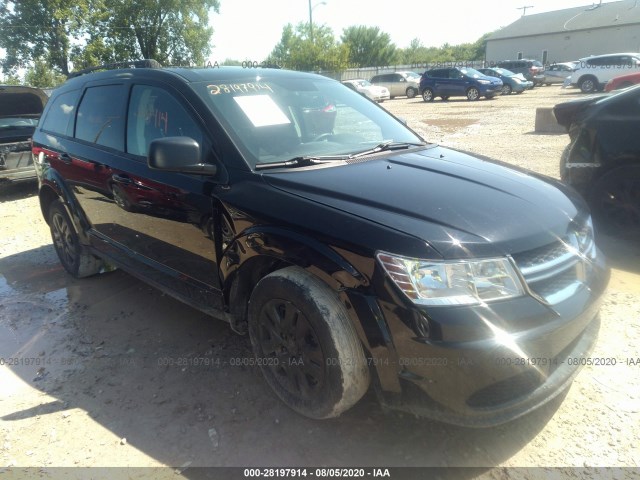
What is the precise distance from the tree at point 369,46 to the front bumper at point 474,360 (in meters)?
67.3

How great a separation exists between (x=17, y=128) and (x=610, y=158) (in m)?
Answer: 8.87

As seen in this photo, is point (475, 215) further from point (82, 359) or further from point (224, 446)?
point (82, 359)

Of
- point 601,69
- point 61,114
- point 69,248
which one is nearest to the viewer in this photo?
point 61,114

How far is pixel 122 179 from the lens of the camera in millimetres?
3453

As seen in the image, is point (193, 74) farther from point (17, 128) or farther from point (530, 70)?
point (530, 70)

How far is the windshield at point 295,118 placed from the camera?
2883 mm

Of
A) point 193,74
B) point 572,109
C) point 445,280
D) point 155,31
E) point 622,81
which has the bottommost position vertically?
point 445,280

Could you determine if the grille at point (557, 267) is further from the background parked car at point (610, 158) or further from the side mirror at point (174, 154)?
the background parked car at point (610, 158)

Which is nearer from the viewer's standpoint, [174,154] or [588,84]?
[174,154]

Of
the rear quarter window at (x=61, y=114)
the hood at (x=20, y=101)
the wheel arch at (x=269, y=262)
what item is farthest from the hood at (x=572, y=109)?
the hood at (x=20, y=101)

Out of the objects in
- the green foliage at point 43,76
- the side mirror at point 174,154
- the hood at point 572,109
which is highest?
the green foliage at point 43,76

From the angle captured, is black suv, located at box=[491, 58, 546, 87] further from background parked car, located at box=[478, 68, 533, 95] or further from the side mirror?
the side mirror

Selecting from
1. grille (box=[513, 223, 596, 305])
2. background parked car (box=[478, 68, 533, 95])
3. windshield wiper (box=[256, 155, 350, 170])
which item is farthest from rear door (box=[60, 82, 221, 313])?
background parked car (box=[478, 68, 533, 95])

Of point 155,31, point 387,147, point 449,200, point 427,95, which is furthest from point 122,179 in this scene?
point 155,31
